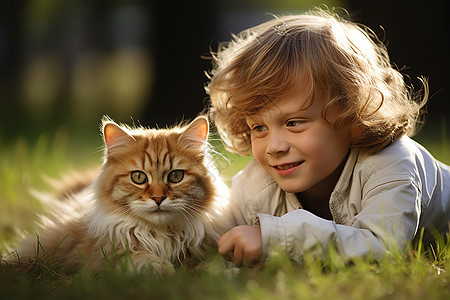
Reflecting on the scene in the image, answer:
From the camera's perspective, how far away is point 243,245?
1.99 m

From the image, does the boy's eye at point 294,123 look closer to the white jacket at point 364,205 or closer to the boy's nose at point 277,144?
the boy's nose at point 277,144

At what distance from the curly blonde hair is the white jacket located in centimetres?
14

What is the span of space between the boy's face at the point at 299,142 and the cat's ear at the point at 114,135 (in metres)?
0.61

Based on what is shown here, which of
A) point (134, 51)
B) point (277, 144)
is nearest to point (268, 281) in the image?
point (277, 144)

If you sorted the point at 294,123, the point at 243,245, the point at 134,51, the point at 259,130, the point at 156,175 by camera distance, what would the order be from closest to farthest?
the point at 243,245 < the point at 156,175 < the point at 294,123 < the point at 259,130 < the point at 134,51

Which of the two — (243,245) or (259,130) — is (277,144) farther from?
(243,245)

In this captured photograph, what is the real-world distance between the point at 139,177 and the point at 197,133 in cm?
35

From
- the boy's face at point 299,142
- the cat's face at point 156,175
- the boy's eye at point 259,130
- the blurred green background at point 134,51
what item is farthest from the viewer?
the blurred green background at point 134,51

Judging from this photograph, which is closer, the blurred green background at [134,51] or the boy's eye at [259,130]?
the boy's eye at [259,130]

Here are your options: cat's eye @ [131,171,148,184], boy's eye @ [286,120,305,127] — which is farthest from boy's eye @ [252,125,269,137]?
cat's eye @ [131,171,148,184]

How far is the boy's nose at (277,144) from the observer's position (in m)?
2.25

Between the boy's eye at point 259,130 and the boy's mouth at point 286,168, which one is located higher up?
the boy's eye at point 259,130

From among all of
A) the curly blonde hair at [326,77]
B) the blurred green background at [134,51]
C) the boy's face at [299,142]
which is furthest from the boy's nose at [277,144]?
the blurred green background at [134,51]

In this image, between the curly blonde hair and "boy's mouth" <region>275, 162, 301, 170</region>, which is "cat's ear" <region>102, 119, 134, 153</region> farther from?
"boy's mouth" <region>275, 162, 301, 170</region>
